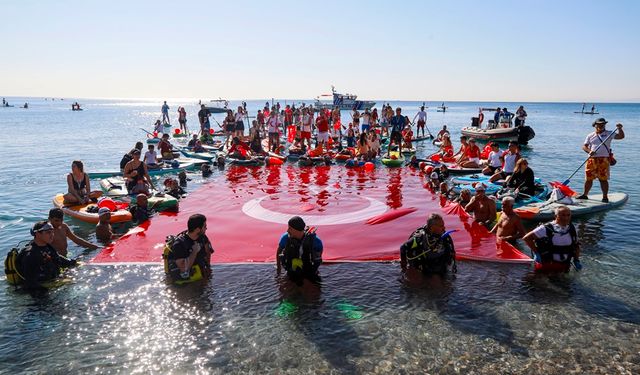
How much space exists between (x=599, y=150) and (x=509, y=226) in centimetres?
518

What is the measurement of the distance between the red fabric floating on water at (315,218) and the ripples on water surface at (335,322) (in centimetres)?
68

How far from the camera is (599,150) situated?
12.5 metres

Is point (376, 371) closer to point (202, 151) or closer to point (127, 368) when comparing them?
point (127, 368)

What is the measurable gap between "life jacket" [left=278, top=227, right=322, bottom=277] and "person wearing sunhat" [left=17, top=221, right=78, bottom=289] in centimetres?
422

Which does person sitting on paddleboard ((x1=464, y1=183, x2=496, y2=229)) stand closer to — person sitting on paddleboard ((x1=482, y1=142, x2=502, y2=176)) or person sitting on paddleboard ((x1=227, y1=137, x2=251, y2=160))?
person sitting on paddleboard ((x1=482, y1=142, x2=502, y2=176))

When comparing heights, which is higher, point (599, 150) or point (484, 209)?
point (599, 150)

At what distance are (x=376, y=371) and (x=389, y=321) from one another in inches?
49.5

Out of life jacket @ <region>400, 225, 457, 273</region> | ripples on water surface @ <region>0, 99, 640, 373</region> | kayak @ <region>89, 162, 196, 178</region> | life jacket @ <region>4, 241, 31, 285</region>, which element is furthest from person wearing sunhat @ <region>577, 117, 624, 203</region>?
kayak @ <region>89, 162, 196, 178</region>

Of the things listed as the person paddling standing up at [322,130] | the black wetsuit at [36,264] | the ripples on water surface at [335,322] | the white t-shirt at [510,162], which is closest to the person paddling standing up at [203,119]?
the person paddling standing up at [322,130]

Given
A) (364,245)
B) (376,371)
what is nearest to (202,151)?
(364,245)

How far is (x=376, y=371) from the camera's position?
5660mm

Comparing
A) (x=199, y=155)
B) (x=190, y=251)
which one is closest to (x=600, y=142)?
(x=190, y=251)

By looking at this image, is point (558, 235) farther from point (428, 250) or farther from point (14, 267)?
point (14, 267)

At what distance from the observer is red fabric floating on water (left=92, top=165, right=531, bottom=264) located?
9422 mm
